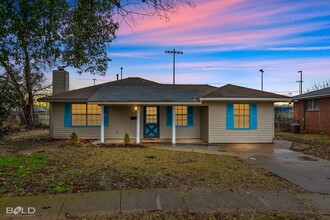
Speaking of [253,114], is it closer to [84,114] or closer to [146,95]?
[146,95]

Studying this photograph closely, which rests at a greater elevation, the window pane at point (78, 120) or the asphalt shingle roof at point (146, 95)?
the asphalt shingle roof at point (146, 95)

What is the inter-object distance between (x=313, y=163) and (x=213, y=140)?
523 centimetres

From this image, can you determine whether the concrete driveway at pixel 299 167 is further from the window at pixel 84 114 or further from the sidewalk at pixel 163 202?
the window at pixel 84 114

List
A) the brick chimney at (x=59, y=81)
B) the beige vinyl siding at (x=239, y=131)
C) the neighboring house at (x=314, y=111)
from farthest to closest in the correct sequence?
1. the neighboring house at (x=314, y=111)
2. the brick chimney at (x=59, y=81)
3. the beige vinyl siding at (x=239, y=131)

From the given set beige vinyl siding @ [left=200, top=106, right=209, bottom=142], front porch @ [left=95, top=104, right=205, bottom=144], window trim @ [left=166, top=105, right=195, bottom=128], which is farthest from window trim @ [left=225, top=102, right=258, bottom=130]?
window trim @ [left=166, top=105, right=195, bottom=128]

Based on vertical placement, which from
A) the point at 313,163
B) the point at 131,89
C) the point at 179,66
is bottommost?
the point at 313,163

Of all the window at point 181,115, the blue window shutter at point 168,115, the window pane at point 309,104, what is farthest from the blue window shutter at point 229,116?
the window pane at point 309,104

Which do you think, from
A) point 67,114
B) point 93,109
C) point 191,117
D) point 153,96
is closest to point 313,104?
point 191,117

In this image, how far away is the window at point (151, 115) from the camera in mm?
13625

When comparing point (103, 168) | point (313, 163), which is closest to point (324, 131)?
point (313, 163)

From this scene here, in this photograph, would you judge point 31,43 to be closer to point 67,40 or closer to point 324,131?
point 67,40

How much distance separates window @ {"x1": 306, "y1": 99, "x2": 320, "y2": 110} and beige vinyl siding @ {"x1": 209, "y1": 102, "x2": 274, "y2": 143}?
743 cm

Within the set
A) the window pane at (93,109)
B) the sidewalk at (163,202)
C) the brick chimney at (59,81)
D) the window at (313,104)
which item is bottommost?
the sidewalk at (163,202)

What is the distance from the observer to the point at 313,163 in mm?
7613
